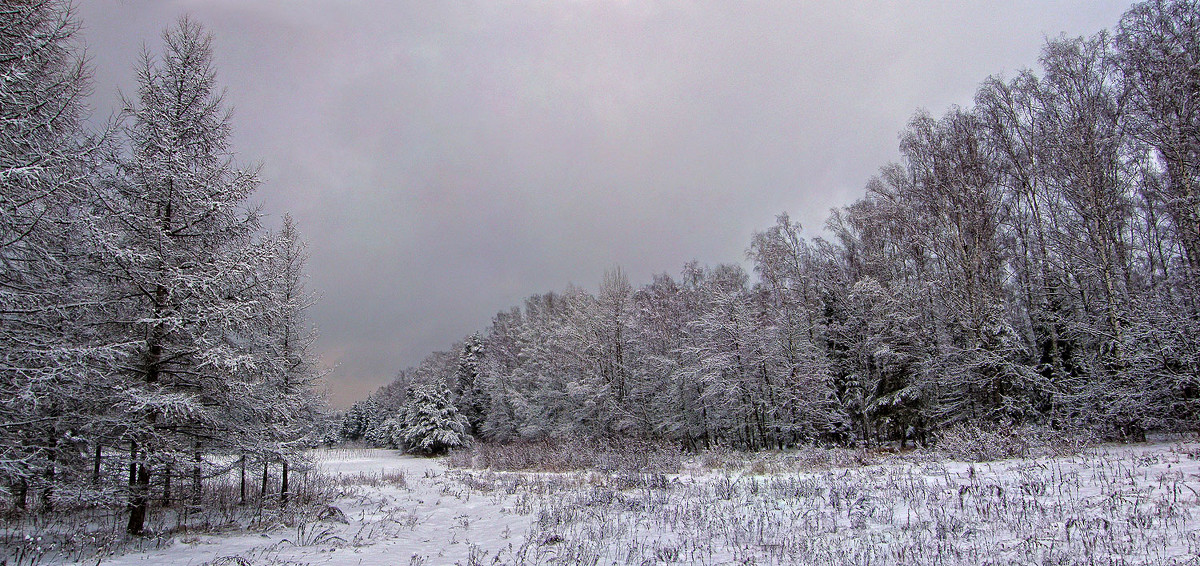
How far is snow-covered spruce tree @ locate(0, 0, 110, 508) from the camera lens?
22.3ft

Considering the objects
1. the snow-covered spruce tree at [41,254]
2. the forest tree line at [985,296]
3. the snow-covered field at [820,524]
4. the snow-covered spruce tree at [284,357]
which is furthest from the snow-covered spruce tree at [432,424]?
the snow-covered spruce tree at [41,254]

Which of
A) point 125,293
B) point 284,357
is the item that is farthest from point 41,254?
point 284,357

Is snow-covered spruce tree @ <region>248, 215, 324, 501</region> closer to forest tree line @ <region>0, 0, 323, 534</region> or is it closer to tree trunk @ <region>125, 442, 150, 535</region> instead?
forest tree line @ <region>0, 0, 323, 534</region>

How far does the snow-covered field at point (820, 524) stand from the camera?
227 inches

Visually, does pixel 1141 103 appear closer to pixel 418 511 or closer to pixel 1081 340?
pixel 1081 340

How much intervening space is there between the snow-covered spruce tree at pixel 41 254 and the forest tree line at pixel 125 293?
1.3 inches

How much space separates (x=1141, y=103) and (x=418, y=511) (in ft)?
72.1

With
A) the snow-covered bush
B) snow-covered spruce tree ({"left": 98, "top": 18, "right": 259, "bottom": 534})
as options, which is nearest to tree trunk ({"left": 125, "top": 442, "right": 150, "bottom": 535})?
snow-covered spruce tree ({"left": 98, "top": 18, "right": 259, "bottom": 534})

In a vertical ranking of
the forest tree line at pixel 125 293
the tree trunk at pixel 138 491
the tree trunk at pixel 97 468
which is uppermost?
the forest tree line at pixel 125 293

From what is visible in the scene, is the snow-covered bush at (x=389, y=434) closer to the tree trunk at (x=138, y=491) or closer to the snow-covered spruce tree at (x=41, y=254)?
the tree trunk at (x=138, y=491)

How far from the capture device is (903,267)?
2244cm

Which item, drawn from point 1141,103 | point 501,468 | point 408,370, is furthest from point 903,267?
point 408,370

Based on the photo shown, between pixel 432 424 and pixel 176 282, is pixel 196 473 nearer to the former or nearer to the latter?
pixel 176 282

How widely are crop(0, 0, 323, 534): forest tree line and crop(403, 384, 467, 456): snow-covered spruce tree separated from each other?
3076 cm
